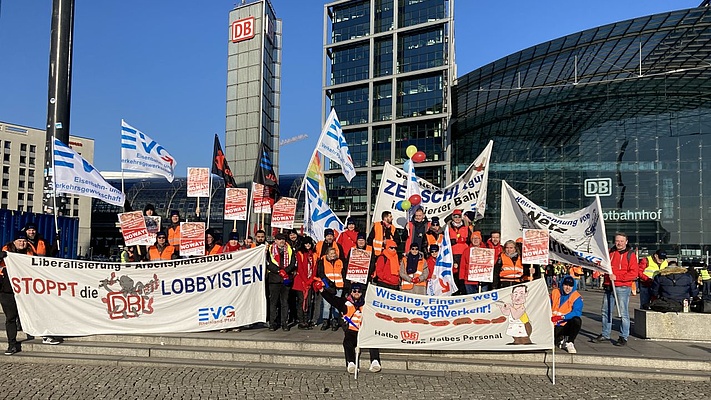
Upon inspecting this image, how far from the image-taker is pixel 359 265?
9734mm

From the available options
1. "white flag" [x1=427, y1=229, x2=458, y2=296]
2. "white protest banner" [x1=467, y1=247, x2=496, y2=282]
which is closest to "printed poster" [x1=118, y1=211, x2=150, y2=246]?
"white flag" [x1=427, y1=229, x2=458, y2=296]

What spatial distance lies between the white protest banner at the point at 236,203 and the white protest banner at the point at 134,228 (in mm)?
2010

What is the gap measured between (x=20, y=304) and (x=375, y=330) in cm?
596

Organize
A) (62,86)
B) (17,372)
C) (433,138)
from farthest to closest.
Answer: (433,138) < (62,86) < (17,372)

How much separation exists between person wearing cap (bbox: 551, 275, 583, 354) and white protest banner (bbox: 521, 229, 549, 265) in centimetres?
52

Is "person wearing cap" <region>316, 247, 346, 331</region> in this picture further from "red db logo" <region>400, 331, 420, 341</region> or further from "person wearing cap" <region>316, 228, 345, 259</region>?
"red db logo" <region>400, 331, 420, 341</region>

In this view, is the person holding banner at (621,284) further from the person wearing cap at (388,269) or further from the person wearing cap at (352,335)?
the person wearing cap at (352,335)

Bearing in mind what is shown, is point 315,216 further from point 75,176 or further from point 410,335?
point 410,335

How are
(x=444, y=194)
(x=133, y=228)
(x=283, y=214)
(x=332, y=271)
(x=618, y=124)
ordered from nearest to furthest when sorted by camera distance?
(x=332, y=271) < (x=133, y=228) < (x=283, y=214) < (x=444, y=194) < (x=618, y=124)

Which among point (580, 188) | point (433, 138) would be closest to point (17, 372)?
point (580, 188)

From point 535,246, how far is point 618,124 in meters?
36.4

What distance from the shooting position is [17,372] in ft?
26.5

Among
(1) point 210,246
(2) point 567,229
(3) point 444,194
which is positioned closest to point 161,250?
(1) point 210,246

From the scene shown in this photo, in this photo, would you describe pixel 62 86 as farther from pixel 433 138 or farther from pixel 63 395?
pixel 433 138
